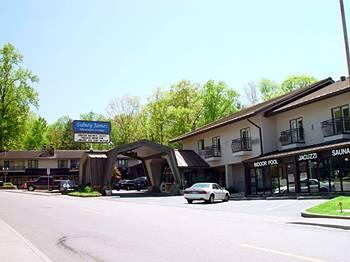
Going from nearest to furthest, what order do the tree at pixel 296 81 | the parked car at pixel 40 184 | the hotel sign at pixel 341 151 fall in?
the hotel sign at pixel 341 151, the parked car at pixel 40 184, the tree at pixel 296 81

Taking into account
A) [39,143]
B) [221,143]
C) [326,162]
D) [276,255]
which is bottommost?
[276,255]

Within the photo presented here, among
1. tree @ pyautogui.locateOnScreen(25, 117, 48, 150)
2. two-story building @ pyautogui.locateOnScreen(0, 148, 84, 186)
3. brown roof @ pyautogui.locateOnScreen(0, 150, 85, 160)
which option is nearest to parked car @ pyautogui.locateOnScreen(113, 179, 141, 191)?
two-story building @ pyautogui.locateOnScreen(0, 148, 84, 186)

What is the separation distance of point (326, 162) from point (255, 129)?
11439 mm

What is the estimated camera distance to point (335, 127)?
3319cm

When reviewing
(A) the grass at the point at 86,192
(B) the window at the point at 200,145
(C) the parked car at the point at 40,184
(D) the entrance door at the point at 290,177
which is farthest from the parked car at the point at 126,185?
(D) the entrance door at the point at 290,177

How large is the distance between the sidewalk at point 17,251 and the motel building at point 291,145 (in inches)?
847

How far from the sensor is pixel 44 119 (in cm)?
10238

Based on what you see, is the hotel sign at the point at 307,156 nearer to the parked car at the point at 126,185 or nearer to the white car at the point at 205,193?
the white car at the point at 205,193

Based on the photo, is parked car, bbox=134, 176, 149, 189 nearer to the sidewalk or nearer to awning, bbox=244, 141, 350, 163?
awning, bbox=244, 141, 350, 163

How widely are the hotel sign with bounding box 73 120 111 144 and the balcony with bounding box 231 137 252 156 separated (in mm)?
21122

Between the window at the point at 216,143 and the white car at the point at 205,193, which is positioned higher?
the window at the point at 216,143

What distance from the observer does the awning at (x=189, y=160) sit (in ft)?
160

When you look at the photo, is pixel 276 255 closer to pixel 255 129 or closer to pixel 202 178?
pixel 255 129

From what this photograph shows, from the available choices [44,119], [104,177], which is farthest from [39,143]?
[104,177]
